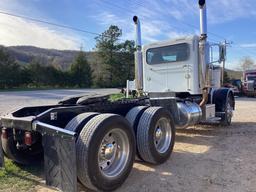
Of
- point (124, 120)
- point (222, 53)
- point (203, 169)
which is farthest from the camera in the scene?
point (222, 53)

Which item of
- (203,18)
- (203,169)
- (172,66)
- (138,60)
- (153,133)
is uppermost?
(203,18)

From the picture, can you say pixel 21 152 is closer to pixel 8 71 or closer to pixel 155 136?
pixel 155 136

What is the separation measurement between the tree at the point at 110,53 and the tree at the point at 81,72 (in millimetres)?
4583

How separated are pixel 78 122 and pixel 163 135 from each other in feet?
7.14

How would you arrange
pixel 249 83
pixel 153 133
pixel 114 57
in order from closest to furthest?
pixel 153 133
pixel 249 83
pixel 114 57

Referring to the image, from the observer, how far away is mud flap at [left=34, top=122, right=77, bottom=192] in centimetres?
338

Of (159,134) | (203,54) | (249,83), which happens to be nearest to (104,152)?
(159,134)

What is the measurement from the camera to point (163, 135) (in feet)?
18.4

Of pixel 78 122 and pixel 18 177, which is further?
pixel 18 177

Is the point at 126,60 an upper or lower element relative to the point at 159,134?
upper

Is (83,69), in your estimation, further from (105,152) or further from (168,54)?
(105,152)

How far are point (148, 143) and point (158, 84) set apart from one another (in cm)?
395

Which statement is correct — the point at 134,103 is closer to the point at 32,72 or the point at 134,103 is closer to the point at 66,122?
the point at 66,122

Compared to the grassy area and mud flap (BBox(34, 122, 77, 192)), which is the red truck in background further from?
mud flap (BBox(34, 122, 77, 192))
